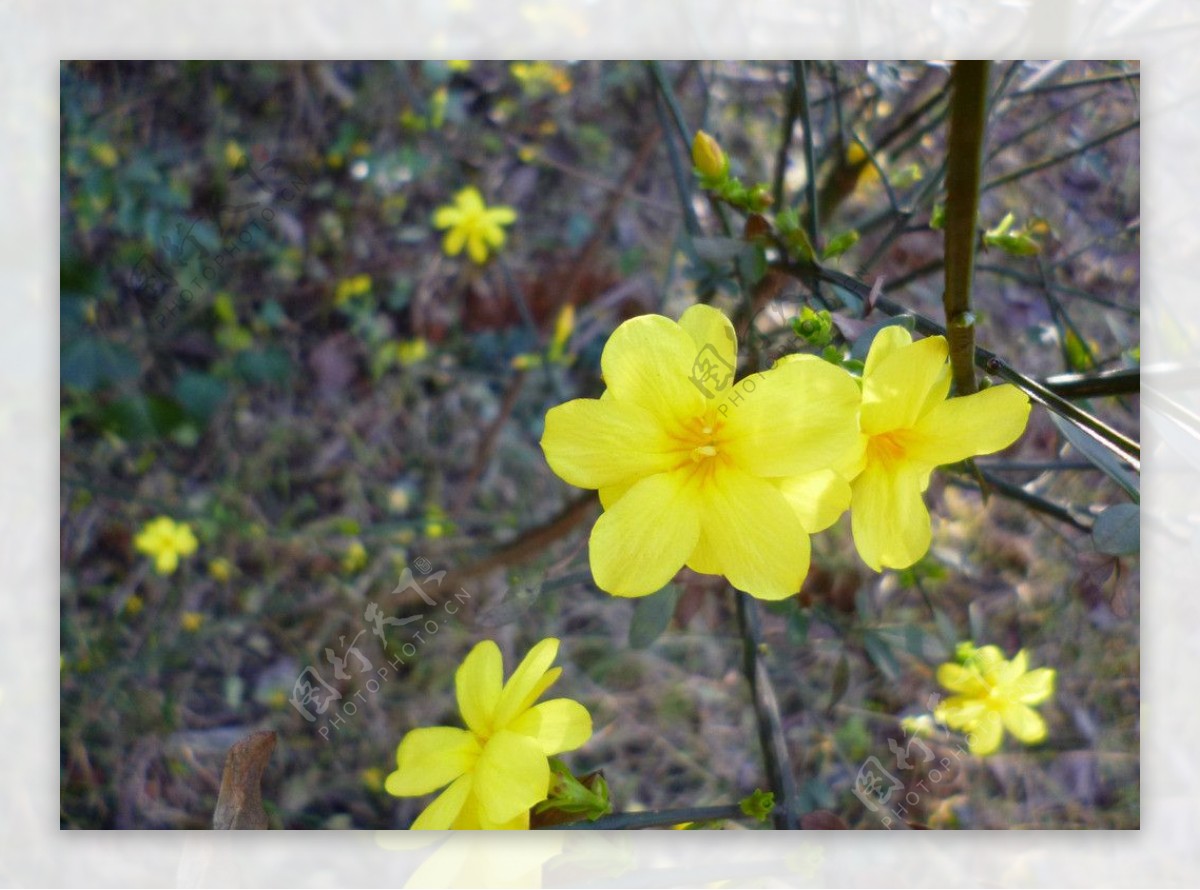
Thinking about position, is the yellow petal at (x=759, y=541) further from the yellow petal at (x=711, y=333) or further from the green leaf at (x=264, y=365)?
the green leaf at (x=264, y=365)

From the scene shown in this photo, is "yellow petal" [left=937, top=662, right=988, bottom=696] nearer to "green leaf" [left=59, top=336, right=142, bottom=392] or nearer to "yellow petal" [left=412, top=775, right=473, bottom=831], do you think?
"yellow petal" [left=412, top=775, right=473, bottom=831]

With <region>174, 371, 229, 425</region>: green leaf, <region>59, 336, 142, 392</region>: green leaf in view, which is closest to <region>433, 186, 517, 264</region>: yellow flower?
<region>174, 371, 229, 425</region>: green leaf

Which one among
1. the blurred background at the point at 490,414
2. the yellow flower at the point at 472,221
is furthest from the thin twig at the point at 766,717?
the yellow flower at the point at 472,221

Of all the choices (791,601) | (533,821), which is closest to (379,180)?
(791,601)

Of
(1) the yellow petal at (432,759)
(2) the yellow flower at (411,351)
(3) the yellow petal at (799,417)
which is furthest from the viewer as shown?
(2) the yellow flower at (411,351)

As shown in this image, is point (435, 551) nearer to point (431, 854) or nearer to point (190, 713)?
point (190, 713)

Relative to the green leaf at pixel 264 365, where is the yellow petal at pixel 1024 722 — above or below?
below

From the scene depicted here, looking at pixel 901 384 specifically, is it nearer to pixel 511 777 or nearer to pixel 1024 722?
pixel 511 777
